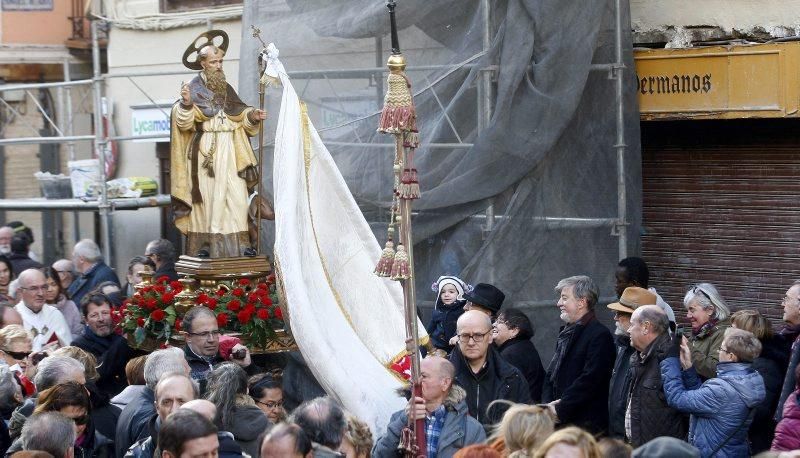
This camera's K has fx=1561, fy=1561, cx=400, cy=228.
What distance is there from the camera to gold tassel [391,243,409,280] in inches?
297

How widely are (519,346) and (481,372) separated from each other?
1.09 m

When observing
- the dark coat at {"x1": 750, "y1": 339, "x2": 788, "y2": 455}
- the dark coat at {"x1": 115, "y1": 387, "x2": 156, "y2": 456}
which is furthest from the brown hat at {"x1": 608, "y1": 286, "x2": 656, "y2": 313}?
the dark coat at {"x1": 115, "y1": 387, "x2": 156, "y2": 456}

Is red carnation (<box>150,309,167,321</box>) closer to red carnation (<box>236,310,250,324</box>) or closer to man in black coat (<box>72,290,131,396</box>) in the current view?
man in black coat (<box>72,290,131,396</box>)

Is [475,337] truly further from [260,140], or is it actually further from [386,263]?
[260,140]

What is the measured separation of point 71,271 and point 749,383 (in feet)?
23.7

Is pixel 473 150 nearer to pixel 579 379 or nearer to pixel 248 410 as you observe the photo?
pixel 579 379

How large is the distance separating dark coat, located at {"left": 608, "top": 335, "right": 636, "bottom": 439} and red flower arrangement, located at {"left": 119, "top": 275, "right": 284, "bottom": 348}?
245cm

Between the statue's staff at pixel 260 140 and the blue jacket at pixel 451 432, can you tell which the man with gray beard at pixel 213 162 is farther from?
the blue jacket at pixel 451 432

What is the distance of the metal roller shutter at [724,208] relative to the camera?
1151cm

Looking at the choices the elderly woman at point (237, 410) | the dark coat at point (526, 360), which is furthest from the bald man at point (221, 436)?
the dark coat at point (526, 360)

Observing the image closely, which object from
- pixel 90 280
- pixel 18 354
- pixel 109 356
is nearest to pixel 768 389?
pixel 109 356

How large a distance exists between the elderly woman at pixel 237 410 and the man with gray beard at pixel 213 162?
3235 millimetres

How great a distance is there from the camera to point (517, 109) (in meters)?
11.2

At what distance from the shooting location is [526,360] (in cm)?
962
